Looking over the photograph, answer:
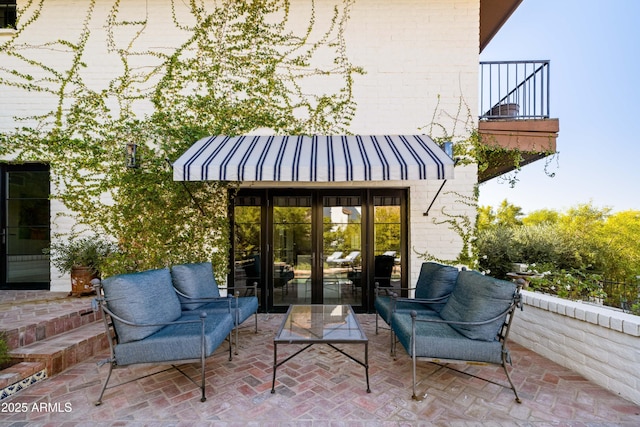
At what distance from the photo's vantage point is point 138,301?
129 inches

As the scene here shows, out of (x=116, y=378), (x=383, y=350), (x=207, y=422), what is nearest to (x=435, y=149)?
(x=383, y=350)

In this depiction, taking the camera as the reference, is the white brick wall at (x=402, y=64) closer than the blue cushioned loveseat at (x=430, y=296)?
No

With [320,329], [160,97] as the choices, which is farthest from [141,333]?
[160,97]

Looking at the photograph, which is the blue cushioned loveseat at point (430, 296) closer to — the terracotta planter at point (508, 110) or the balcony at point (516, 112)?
the balcony at point (516, 112)

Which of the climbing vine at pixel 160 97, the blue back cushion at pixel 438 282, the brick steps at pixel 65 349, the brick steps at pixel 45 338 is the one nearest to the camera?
the brick steps at pixel 45 338

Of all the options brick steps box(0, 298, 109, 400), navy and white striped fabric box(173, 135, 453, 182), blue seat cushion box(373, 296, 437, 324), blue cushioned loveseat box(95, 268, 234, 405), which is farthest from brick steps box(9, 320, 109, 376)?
blue seat cushion box(373, 296, 437, 324)

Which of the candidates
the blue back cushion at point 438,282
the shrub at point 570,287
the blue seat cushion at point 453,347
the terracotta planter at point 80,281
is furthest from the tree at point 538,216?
the terracotta planter at point 80,281

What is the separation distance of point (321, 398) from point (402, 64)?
6186mm

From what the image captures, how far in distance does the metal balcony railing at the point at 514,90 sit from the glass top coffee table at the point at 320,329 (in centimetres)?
529

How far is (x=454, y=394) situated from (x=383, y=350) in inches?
49.0

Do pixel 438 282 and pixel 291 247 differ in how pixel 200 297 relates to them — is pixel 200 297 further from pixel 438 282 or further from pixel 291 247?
pixel 438 282

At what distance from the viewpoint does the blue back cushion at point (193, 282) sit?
14.6ft

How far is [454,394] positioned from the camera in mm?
3234

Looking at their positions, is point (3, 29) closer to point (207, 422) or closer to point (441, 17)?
point (207, 422)
